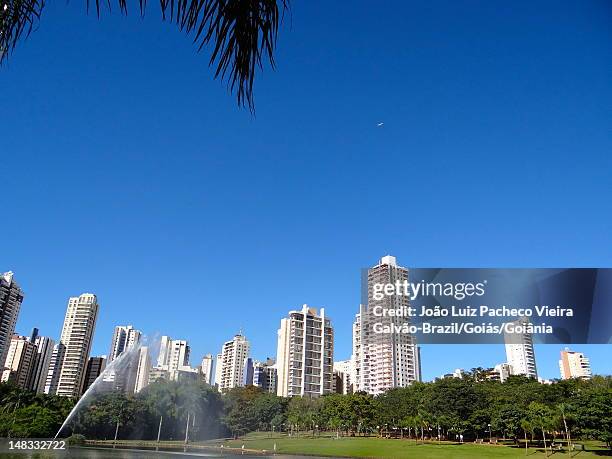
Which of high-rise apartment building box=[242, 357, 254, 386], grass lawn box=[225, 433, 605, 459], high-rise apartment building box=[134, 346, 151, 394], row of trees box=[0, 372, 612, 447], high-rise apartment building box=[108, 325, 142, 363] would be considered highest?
high-rise apartment building box=[108, 325, 142, 363]

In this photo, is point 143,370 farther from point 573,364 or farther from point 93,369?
point 573,364

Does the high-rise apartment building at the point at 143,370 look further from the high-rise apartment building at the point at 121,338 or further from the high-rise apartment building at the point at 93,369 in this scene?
the high-rise apartment building at the point at 121,338

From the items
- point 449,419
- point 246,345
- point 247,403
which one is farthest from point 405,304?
point 449,419

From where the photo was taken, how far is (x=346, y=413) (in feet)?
185

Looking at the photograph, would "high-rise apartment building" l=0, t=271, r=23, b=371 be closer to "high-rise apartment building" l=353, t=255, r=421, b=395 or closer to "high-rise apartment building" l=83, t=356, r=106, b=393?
"high-rise apartment building" l=83, t=356, r=106, b=393

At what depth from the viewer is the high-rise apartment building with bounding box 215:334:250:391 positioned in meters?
112

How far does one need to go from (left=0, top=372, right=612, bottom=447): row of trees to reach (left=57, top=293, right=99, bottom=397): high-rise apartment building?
128 ft

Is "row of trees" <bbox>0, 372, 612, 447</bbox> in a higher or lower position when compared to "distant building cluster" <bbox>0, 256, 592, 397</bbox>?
lower

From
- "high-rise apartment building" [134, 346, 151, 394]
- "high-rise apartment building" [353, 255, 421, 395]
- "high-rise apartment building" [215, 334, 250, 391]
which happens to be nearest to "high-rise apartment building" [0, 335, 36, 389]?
"high-rise apartment building" [134, 346, 151, 394]

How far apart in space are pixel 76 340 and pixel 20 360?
371 inches

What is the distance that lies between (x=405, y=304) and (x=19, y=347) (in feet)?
223

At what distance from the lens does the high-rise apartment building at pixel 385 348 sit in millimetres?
91125

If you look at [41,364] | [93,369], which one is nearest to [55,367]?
[41,364]

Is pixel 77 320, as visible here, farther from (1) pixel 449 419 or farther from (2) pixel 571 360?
(2) pixel 571 360
